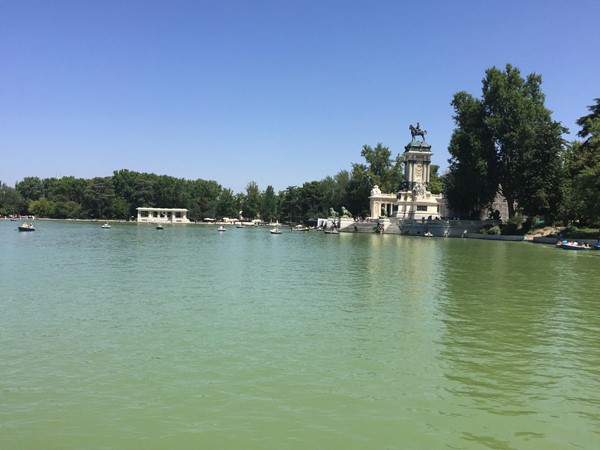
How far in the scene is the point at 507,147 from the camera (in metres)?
67.9

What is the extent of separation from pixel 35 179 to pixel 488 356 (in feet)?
541

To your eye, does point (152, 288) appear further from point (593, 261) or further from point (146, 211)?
point (146, 211)

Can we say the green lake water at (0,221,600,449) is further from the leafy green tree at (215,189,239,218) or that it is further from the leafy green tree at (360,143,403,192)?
the leafy green tree at (215,189,239,218)

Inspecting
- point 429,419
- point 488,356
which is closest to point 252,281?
point 488,356

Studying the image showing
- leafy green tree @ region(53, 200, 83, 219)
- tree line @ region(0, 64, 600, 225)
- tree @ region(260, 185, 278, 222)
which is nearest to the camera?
tree line @ region(0, 64, 600, 225)

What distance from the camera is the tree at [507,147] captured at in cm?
6288

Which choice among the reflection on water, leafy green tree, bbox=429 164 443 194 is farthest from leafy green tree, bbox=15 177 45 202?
the reflection on water

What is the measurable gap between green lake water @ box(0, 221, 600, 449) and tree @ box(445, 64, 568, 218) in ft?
155

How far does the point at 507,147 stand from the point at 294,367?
2568 inches

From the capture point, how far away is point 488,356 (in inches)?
432

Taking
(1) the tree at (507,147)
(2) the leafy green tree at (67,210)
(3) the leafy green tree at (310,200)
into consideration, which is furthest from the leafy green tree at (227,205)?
(1) the tree at (507,147)

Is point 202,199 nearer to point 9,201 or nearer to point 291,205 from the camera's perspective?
point 291,205

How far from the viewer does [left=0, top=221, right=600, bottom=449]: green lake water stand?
23.3 ft

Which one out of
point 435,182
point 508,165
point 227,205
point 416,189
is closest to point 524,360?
point 508,165
